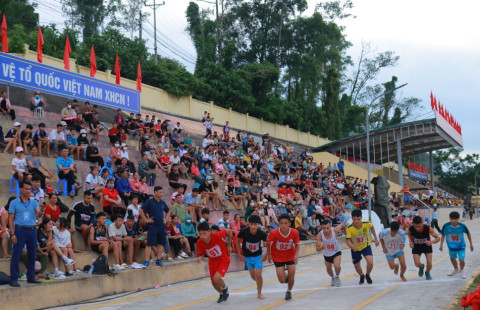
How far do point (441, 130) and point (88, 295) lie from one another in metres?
40.5

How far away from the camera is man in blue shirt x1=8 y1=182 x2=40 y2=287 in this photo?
1017 centimetres

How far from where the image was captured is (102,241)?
12773mm

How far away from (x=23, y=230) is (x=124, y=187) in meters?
5.58

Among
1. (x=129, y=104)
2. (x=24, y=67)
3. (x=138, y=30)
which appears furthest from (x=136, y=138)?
(x=138, y=30)

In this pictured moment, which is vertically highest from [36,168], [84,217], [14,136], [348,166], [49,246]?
[348,166]

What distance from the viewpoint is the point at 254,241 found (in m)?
11.2

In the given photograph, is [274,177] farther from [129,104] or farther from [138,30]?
[138,30]

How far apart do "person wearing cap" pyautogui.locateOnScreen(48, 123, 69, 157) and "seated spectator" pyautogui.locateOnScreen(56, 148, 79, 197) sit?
1640 mm

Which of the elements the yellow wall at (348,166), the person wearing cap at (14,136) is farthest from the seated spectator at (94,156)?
the yellow wall at (348,166)

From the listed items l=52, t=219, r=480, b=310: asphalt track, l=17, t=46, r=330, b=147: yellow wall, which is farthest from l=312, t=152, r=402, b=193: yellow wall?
l=52, t=219, r=480, b=310: asphalt track

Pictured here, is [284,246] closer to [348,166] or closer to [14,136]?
[14,136]

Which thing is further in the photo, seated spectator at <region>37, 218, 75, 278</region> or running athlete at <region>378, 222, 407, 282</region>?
running athlete at <region>378, 222, 407, 282</region>

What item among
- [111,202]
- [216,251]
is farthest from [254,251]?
[111,202]

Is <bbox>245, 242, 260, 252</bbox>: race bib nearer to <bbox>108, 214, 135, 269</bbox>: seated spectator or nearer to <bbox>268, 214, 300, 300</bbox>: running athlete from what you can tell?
<bbox>268, 214, 300, 300</bbox>: running athlete
